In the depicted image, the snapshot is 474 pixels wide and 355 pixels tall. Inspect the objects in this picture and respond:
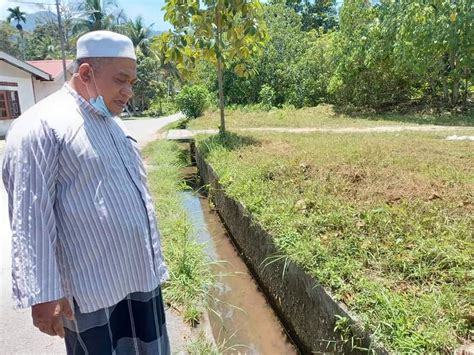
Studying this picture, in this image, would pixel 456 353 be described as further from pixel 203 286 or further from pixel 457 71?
pixel 457 71

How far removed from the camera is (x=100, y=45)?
1677mm

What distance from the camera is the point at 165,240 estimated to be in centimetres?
443

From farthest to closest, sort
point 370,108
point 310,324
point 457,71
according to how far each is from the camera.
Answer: point 370,108
point 457,71
point 310,324

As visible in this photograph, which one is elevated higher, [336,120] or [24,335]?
[336,120]

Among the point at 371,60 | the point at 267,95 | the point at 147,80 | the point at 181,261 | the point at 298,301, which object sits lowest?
the point at 298,301

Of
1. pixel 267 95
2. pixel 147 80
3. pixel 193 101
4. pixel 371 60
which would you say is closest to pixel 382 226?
pixel 371 60

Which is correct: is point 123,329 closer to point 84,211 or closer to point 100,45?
point 84,211

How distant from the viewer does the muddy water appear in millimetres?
3496

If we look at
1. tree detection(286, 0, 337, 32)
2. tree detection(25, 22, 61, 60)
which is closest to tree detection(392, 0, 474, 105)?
tree detection(286, 0, 337, 32)

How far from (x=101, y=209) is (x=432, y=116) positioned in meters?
15.7

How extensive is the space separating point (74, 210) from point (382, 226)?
268 centimetres

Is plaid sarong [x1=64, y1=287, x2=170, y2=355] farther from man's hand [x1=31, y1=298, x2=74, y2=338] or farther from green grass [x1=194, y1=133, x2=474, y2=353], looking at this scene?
green grass [x1=194, y1=133, x2=474, y2=353]

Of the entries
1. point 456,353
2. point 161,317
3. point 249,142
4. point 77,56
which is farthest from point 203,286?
point 249,142

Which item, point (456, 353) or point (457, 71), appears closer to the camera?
point (456, 353)
